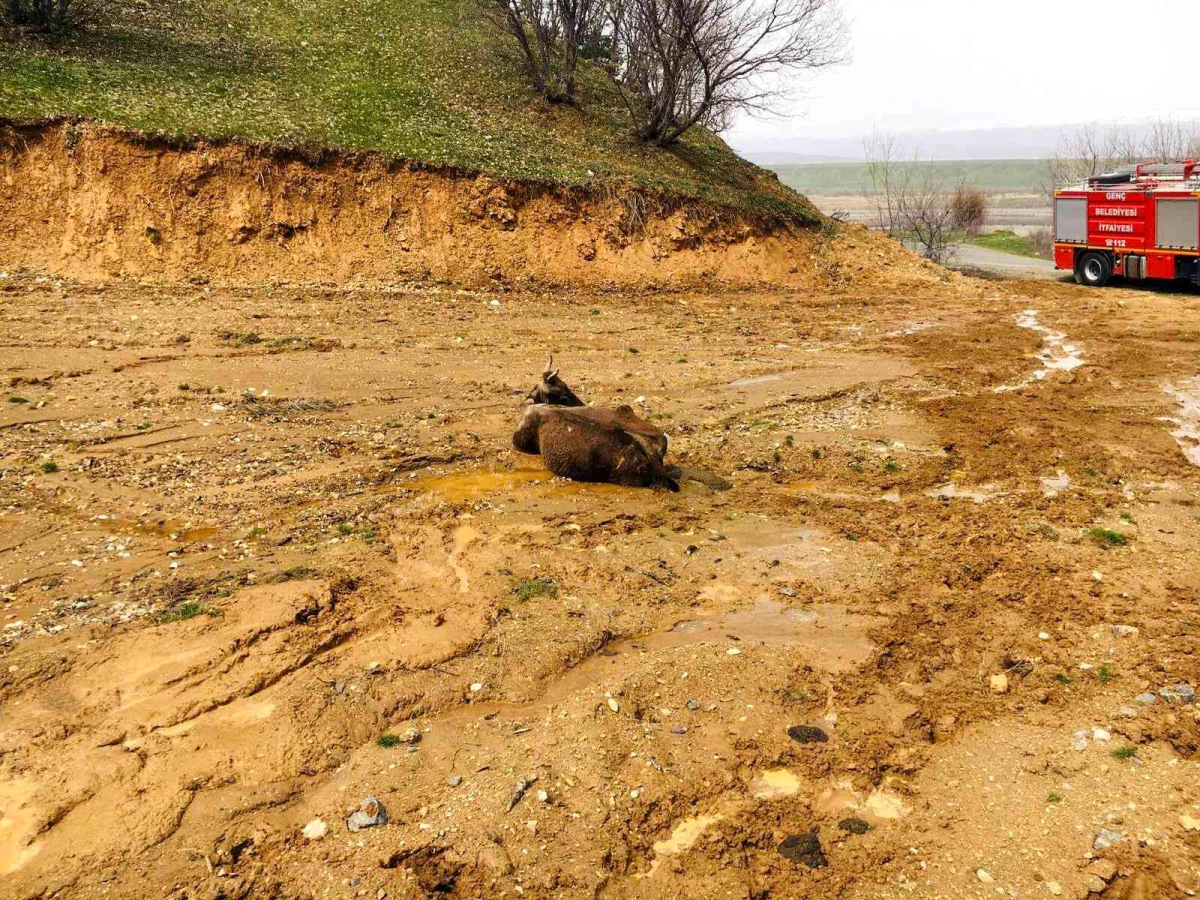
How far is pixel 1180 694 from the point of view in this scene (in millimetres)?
6035

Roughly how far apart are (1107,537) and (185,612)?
26.1 ft

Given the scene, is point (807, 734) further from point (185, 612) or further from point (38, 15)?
point (38, 15)

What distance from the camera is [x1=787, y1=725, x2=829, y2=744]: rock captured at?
18.7 feet

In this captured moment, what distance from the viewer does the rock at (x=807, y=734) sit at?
5711 millimetres

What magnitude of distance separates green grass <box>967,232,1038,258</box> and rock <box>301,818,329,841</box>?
4431 cm

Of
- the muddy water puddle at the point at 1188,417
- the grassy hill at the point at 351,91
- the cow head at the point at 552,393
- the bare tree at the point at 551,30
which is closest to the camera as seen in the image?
the cow head at the point at 552,393

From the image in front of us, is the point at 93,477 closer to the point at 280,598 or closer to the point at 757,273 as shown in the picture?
the point at 280,598

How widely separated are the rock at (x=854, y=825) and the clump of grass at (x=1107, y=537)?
473 cm

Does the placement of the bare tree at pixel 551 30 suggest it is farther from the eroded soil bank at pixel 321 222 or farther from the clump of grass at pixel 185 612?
the clump of grass at pixel 185 612

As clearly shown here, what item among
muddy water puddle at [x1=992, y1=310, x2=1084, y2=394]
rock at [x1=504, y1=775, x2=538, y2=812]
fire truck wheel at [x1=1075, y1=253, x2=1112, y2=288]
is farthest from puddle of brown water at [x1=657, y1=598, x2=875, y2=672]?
fire truck wheel at [x1=1075, y1=253, x2=1112, y2=288]

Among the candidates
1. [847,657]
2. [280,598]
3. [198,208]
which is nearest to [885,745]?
[847,657]

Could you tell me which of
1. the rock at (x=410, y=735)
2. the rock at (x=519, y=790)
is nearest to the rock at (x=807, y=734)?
the rock at (x=519, y=790)

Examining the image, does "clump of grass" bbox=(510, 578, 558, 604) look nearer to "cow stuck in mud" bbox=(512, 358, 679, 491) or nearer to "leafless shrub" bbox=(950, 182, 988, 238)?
"cow stuck in mud" bbox=(512, 358, 679, 491)

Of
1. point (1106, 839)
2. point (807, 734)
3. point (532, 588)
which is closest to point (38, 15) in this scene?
point (532, 588)
